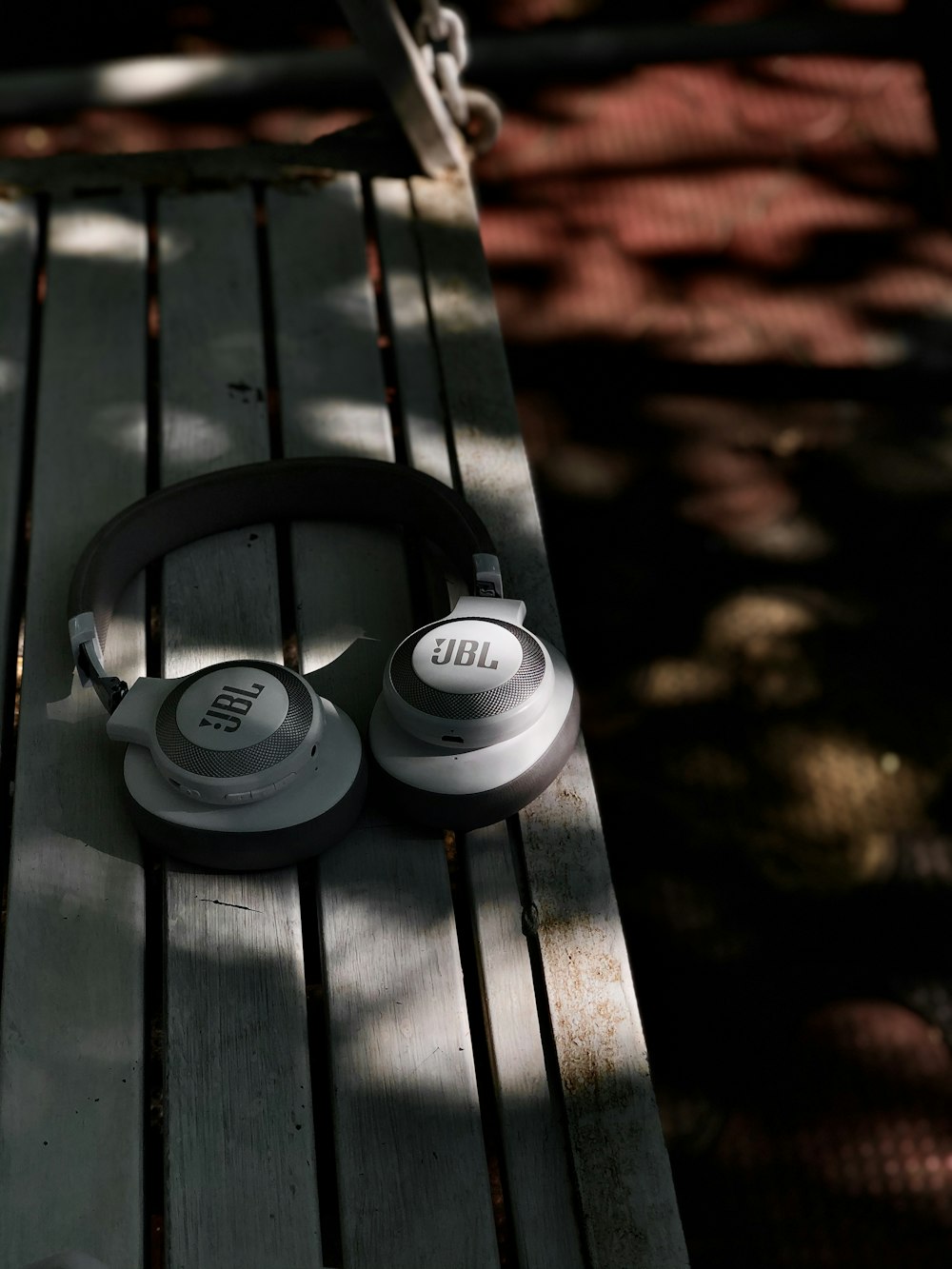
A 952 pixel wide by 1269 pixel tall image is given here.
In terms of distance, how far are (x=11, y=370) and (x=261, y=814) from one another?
0.74 meters

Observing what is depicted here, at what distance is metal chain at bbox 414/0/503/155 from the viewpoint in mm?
1493

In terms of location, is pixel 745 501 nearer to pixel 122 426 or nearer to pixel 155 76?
pixel 122 426

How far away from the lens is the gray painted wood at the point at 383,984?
0.86 meters

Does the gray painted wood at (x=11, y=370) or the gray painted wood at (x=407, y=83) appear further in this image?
the gray painted wood at (x=407, y=83)

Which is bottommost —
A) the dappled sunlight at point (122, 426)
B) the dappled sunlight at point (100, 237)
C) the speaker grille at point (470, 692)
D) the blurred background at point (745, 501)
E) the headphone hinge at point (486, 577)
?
the blurred background at point (745, 501)

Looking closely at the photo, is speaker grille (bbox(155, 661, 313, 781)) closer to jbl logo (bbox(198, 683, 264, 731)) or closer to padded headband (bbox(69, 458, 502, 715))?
jbl logo (bbox(198, 683, 264, 731))

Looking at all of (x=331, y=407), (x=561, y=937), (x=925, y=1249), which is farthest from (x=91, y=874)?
Result: (x=925, y=1249)

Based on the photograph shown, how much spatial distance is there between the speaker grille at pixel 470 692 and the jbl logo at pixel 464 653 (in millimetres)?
20

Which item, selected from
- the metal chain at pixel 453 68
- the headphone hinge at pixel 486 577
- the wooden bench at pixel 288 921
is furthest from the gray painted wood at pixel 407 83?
the headphone hinge at pixel 486 577

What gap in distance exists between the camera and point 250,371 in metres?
1.40

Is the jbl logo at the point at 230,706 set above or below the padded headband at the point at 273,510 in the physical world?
above

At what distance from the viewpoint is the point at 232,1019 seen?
36.7 inches

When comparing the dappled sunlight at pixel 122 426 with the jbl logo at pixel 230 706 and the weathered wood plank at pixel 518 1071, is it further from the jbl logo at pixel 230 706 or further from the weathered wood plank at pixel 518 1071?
the weathered wood plank at pixel 518 1071

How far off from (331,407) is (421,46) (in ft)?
1.79
